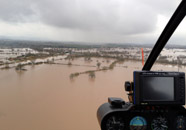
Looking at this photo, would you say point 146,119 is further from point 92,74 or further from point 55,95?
point 92,74

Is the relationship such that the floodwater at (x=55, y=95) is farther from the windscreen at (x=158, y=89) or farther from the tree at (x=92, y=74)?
the windscreen at (x=158, y=89)

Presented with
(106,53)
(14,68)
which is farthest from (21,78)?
(106,53)

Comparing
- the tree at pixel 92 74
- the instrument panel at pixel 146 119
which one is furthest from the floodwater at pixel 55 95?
the instrument panel at pixel 146 119

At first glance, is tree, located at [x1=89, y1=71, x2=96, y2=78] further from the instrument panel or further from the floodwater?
the instrument panel

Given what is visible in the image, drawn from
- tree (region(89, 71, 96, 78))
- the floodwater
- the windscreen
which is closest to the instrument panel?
the windscreen

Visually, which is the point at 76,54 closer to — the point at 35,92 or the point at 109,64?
the point at 109,64
